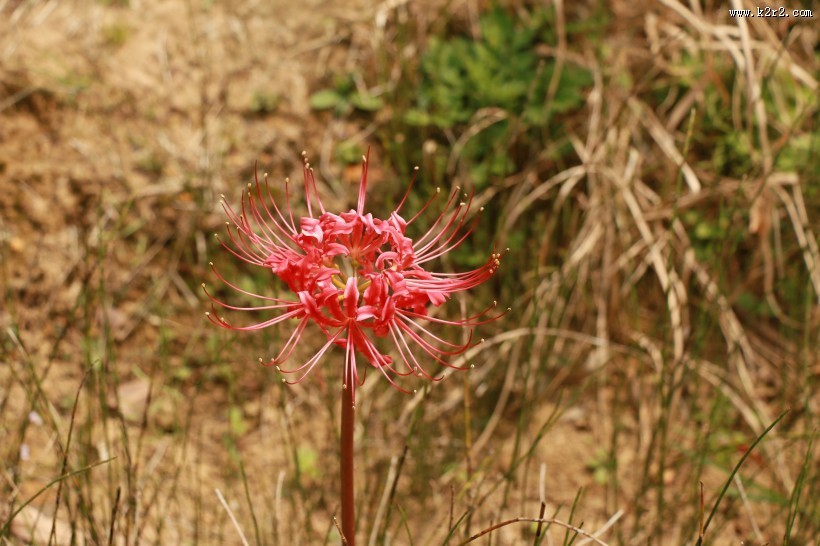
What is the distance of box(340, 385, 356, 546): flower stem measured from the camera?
51.2 inches

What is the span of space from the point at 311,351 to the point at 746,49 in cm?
171

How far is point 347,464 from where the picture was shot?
137cm

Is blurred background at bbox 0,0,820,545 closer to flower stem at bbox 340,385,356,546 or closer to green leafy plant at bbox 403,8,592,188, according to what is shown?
green leafy plant at bbox 403,8,592,188

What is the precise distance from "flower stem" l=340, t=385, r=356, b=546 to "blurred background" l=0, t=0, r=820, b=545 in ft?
3.65

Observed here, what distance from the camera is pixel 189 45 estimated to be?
3326 millimetres

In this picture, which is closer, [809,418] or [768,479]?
[809,418]

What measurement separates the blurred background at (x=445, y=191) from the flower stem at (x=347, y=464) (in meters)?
1.11

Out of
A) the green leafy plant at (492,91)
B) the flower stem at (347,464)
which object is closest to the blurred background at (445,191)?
the green leafy plant at (492,91)

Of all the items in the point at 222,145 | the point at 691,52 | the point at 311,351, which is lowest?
the point at 311,351

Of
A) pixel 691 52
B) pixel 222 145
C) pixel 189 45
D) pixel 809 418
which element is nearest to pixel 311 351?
pixel 222 145

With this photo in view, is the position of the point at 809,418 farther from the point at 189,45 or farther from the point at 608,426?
the point at 189,45

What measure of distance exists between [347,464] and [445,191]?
187 centimetres

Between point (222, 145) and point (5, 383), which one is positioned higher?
point (222, 145)

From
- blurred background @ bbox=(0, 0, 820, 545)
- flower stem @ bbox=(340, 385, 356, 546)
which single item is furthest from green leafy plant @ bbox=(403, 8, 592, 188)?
flower stem @ bbox=(340, 385, 356, 546)
